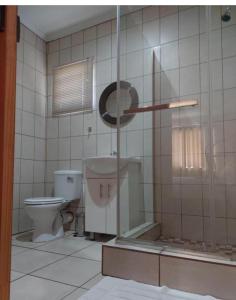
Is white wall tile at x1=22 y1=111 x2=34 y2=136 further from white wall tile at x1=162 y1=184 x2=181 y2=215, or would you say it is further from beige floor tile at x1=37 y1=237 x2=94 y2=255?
white wall tile at x1=162 y1=184 x2=181 y2=215

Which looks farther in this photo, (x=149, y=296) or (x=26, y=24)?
(x=26, y=24)

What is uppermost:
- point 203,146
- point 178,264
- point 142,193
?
point 203,146

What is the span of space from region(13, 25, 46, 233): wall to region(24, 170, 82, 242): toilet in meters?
0.34

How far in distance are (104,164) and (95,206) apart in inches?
15.7

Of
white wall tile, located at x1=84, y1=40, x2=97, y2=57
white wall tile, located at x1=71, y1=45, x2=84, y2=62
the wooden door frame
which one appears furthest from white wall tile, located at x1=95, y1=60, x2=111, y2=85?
the wooden door frame

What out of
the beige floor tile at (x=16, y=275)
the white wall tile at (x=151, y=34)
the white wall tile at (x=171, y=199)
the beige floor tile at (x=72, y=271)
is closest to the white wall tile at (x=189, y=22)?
the white wall tile at (x=151, y=34)

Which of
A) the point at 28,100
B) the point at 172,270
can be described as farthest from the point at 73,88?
the point at 172,270

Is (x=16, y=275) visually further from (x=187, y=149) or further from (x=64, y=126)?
(x=64, y=126)

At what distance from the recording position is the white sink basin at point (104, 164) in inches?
84.4

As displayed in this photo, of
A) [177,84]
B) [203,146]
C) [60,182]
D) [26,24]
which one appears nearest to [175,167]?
[203,146]

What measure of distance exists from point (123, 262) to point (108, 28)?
2.34 meters

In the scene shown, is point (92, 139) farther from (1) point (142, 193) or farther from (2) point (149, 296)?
(2) point (149, 296)

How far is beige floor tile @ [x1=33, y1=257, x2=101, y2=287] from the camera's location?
145 centimetres

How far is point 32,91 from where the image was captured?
2.84 meters
